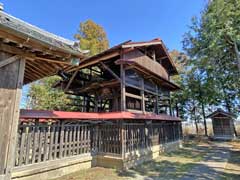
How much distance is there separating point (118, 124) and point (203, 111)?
18712 mm

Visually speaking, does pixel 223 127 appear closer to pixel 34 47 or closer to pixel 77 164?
pixel 77 164

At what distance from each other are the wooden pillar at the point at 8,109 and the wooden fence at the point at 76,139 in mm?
2305

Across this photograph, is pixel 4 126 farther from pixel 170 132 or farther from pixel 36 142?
pixel 170 132

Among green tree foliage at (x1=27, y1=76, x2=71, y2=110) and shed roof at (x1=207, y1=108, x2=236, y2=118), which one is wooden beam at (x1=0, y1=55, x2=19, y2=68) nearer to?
green tree foliage at (x1=27, y1=76, x2=71, y2=110)

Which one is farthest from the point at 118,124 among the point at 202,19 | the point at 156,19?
the point at 156,19

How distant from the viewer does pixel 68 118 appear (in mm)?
6711

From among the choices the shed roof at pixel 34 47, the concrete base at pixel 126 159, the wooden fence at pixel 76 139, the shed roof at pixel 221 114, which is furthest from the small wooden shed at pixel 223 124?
the shed roof at pixel 34 47

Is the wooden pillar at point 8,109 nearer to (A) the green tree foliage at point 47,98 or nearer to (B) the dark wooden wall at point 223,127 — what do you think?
(A) the green tree foliage at point 47,98

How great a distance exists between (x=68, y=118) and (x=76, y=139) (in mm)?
1082

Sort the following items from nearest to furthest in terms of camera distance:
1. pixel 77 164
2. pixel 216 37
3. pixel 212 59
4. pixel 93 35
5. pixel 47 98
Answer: pixel 77 164 → pixel 216 37 → pixel 212 59 → pixel 47 98 → pixel 93 35

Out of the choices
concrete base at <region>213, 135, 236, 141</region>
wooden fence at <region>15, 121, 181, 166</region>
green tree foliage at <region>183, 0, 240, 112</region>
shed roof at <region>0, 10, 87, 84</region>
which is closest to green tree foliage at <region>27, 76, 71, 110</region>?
wooden fence at <region>15, 121, 181, 166</region>

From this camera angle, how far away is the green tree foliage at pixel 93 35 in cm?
2245

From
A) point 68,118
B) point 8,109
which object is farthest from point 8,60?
point 68,118

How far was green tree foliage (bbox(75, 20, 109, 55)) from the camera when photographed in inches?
884
